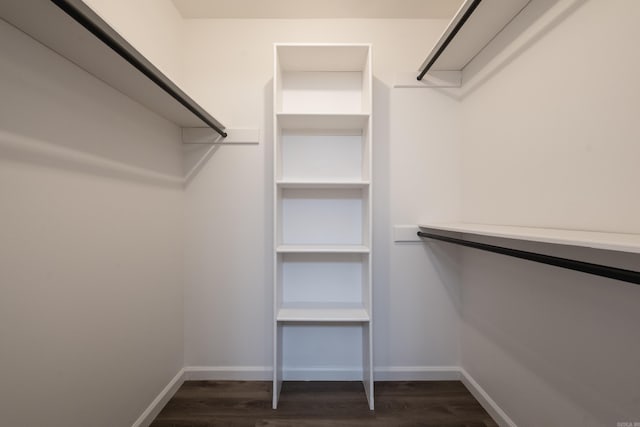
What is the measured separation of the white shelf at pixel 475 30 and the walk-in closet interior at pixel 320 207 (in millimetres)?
15

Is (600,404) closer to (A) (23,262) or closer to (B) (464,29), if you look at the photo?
(B) (464,29)

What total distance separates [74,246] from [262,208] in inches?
41.1

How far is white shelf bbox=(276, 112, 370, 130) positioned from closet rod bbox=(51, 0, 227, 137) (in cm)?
59

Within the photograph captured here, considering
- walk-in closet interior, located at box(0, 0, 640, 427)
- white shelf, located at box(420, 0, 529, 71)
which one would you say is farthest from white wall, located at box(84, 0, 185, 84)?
white shelf, located at box(420, 0, 529, 71)

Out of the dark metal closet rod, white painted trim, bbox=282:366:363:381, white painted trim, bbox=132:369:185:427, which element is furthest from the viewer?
white painted trim, bbox=282:366:363:381

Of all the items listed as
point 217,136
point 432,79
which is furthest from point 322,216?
point 432,79

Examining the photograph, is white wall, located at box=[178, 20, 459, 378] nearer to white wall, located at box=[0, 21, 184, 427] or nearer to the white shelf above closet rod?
white wall, located at box=[0, 21, 184, 427]

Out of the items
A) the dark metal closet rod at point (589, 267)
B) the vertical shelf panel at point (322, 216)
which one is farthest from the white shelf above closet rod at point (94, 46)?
the dark metal closet rod at point (589, 267)

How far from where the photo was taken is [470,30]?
1.50 m

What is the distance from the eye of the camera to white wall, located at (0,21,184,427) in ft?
2.89

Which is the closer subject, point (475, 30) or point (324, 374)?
point (475, 30)

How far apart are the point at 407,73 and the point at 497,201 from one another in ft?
3.58

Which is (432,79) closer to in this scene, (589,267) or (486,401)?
(589,267)

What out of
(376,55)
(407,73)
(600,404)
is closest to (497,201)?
(600,404)
